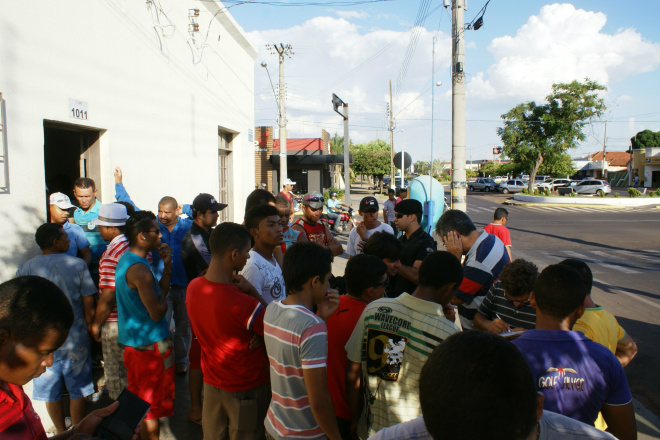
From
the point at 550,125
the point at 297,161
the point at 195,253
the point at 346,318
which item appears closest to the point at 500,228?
the point at 195,253

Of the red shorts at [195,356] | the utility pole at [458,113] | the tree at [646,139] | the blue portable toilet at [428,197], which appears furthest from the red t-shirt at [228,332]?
the tree at [646,139]

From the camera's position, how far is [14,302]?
156 cm

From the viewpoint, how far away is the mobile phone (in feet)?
5.25

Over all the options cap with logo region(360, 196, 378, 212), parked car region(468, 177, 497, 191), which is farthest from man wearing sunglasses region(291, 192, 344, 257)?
parked car region(468, 177, 497, 191)

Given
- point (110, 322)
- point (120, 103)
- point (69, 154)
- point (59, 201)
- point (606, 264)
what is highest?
point (120, 103)

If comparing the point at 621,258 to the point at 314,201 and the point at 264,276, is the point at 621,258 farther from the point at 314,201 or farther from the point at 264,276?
the point at 264,276

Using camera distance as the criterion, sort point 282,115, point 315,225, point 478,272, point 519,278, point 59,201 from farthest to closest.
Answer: point 282,115
point 315,225
point 59,201
point 478,272
point 519,278

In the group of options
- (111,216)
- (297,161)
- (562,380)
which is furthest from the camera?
(297,161)

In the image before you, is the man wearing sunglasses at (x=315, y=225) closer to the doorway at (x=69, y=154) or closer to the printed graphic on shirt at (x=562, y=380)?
the doorway at (x=69, y=154)

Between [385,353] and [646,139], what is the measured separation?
76.8 m

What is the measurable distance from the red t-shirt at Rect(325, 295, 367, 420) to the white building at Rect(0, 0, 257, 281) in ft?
10.2

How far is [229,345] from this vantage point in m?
2.59

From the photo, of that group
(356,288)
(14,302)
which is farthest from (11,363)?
(356,288)

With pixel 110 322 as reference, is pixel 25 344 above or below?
above
